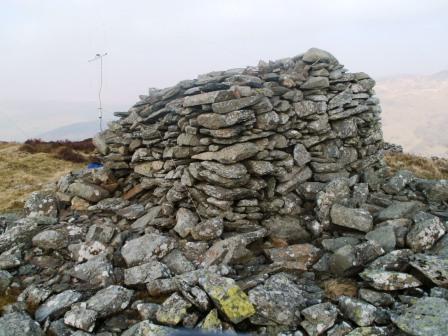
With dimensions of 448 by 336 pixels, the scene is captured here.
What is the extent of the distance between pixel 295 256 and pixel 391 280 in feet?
7.44

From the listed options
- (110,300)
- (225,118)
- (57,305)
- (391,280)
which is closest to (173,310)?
(110,300)

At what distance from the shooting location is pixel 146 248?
362 inches

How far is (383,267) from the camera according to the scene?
766 centimetres

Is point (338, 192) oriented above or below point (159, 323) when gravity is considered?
above

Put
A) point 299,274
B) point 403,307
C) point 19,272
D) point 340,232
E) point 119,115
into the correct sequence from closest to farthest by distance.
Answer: point 403,307
point 299,274
point 19,272
point 340,232
point 119,115

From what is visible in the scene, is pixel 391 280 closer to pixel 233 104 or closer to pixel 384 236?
pixel 384 236

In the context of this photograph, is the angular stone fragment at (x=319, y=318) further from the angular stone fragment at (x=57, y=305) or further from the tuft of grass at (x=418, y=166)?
the tuft of grass at (x=418, y=166)

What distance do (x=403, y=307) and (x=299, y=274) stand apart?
2307 mm

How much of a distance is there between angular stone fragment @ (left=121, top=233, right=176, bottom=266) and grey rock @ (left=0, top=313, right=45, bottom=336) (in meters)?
2.41

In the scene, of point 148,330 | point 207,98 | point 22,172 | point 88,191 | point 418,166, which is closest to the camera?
point 148,330

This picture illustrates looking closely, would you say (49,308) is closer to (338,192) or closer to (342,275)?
(342,275)

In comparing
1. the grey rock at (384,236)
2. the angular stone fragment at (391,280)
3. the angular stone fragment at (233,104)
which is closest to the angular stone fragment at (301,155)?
the angular stone fragment at (233,104)

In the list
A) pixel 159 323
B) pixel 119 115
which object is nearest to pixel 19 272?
pixel 159 323

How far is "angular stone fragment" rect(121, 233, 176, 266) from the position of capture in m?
9.01
